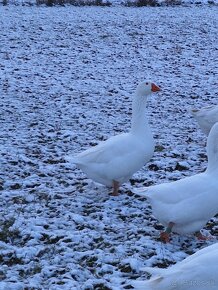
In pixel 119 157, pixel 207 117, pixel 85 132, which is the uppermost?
pixel 207 117

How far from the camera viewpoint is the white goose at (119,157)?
592cm

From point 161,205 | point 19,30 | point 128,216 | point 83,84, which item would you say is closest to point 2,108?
point 83,84

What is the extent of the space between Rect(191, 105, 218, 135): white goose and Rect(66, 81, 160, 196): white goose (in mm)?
1833

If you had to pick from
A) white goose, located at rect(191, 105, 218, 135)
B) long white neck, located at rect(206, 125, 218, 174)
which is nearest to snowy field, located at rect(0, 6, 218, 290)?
Answer: white goose, located at rect(191, 105, 218, 135)

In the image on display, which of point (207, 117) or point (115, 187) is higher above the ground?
point (207, 117)

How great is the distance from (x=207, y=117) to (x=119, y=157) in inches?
91.3

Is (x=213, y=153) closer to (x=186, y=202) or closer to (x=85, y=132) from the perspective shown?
(x=186, y=202)

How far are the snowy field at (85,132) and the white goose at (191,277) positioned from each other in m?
0.81

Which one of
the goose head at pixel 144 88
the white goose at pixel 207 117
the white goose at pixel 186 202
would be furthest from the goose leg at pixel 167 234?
the white goose at pixel 207 117

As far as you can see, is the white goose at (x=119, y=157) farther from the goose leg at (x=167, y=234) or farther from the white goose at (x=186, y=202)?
the goose leg at (x=167, y=234)

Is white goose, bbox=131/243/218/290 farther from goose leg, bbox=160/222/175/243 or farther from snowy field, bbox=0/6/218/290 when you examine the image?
goose leg, bbox=160/222/175/243

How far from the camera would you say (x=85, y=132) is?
8547mm

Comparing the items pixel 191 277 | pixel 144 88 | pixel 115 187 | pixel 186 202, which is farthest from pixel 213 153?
pixel 191 277

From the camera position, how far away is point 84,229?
525cm
